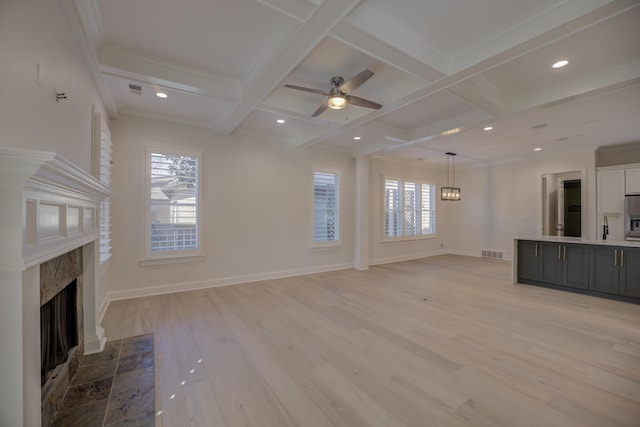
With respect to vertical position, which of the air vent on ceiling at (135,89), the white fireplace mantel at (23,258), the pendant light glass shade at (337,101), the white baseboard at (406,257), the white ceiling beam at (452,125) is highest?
the air vent on ceiling at (135,89)

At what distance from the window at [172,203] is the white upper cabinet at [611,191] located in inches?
334

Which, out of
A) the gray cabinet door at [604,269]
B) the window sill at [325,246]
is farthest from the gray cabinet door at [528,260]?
the window sill at [325,246]

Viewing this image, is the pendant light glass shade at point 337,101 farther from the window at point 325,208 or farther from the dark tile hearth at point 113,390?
the dark tile hearth at point 113,390

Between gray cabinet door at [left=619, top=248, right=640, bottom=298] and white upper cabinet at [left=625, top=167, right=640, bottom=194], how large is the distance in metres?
2.47

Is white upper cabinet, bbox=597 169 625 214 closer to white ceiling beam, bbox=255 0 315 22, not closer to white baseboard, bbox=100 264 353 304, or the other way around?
white baseboard, bbox=100 264 353 304

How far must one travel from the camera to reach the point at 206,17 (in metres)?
2.27

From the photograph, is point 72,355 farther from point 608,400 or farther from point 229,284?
point 608,400

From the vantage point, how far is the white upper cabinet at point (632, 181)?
5.45 m

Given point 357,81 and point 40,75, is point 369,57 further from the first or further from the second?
point 40,75

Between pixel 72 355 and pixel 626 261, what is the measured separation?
7.08 metres

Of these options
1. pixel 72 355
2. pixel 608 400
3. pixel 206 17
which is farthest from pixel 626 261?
pixel 72 355

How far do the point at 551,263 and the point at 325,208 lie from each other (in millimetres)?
4473

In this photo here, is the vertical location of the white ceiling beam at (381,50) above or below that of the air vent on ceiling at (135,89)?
below

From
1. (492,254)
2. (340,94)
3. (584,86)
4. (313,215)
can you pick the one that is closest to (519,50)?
(584,86)
